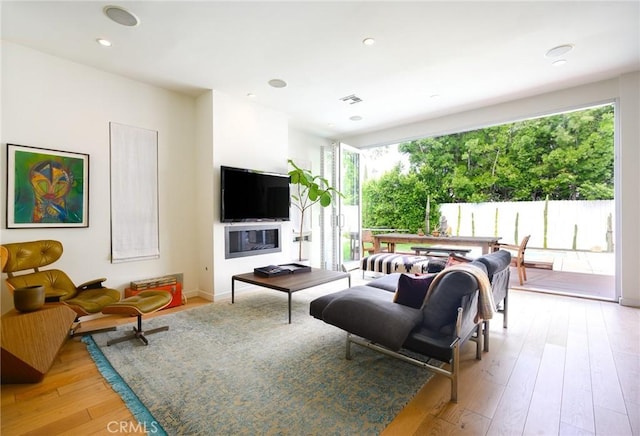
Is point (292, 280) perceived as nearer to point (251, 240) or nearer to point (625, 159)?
point (251, 240)

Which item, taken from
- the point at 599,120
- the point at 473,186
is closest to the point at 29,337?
the point at 473,186

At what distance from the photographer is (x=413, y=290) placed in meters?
2.17

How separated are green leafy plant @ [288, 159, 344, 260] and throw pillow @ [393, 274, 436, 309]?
2.81 m

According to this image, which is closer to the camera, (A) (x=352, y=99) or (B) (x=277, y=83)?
(B) (x=277, y=83)

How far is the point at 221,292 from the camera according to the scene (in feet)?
13.5

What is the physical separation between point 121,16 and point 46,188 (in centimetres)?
190

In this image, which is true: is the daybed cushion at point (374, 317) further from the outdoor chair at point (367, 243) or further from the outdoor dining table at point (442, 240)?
the outdoor chair at point (367, 243)

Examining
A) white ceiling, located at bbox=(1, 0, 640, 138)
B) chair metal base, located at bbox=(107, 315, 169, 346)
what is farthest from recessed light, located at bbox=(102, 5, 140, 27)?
chair metal base, located at bbox=(107, 315, 169, 346)

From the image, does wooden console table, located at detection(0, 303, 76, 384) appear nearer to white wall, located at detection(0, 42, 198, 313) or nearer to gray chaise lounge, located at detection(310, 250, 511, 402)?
white wall, located at detection(0, 42, 198, 313)

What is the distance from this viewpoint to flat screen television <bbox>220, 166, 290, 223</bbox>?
4.08 m

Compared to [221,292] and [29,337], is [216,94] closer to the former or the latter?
[221,292]

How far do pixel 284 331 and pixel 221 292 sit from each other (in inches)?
61.6

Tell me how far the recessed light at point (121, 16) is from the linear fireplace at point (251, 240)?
2472 millimetres

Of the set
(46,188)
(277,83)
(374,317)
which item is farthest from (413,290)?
(46,188)
